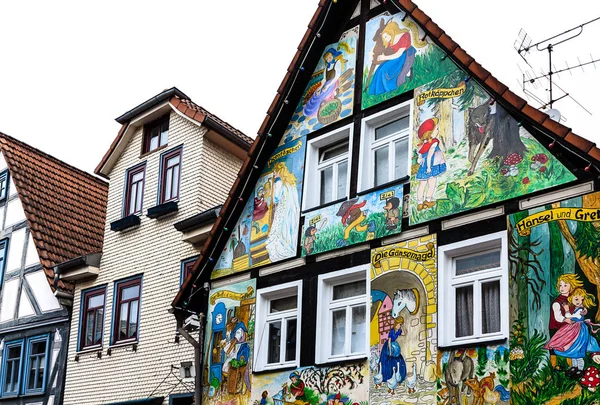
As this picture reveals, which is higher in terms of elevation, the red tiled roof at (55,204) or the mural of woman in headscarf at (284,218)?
the red tiled roof at (55,204)

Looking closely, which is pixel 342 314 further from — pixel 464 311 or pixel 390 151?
pixel 390 151

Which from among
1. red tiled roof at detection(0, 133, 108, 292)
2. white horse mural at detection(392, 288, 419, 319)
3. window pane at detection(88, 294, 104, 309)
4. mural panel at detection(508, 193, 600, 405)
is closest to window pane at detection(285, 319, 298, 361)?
white horse mural at detection(392, 288, 419, 319)

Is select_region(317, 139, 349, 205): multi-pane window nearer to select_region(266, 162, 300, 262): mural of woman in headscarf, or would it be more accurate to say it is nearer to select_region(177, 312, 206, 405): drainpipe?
select_region(266, 162, 300, 262): mural of woman in headscarf

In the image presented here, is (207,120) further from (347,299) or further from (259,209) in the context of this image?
(347,299)

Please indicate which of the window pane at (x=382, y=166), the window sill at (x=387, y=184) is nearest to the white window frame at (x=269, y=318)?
the window sill at (x=387, y=184)

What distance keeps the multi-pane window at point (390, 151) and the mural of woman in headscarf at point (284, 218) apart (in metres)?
1.59

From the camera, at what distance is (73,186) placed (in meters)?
26.8

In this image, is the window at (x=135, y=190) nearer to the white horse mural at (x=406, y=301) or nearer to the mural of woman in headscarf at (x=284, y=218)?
the mural of woman in headscarf at (x=284, y=218)

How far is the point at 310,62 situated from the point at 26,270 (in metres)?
12.2

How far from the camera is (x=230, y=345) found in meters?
15.6

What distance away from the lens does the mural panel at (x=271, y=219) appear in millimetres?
15398

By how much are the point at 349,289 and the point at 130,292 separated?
8439 mm

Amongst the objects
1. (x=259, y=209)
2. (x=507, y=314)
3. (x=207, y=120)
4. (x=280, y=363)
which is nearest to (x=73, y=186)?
(x=207, y=120)

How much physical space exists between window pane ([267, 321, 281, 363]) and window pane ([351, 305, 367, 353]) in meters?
1.62
